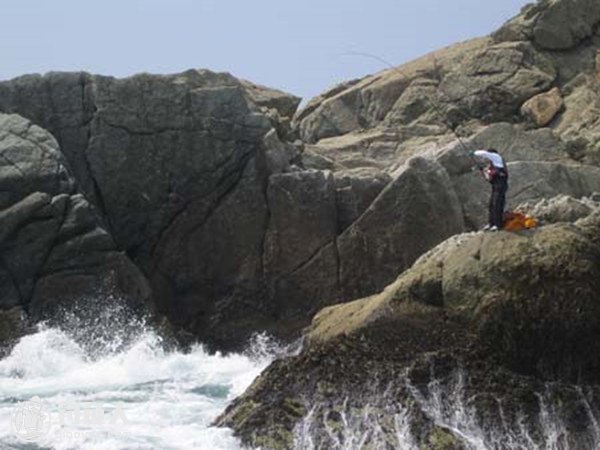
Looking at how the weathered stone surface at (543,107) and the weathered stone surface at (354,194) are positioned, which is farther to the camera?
the weathered stone surface at (543,107)

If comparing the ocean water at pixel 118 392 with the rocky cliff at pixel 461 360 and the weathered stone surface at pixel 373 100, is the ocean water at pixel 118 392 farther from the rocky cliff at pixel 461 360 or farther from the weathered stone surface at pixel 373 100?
the weathered stone surface at pixel 373 100

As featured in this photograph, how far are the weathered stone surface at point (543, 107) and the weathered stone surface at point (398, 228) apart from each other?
29.6ft

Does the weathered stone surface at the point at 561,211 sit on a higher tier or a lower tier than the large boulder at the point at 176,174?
higher

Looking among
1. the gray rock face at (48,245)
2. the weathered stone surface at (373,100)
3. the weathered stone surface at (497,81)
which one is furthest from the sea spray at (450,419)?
the weathered stone surface at (373,100)

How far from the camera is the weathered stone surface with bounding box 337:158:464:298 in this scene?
22656 millimetres

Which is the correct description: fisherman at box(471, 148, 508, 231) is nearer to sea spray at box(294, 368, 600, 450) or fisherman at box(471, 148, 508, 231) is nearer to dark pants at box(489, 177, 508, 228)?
dark pants at box(489, 177, 508, 228)

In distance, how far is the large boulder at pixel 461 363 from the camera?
Result: 39.2 ft

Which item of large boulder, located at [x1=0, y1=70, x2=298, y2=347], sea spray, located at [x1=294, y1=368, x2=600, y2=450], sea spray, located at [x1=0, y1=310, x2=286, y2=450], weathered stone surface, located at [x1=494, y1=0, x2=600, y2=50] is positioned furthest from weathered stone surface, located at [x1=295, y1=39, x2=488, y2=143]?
sea spray, located at [x1=294, y1=368, x2=600, y2=450]

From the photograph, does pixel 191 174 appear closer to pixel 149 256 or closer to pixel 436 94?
pixel 149 256

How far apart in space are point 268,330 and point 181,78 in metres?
6.73

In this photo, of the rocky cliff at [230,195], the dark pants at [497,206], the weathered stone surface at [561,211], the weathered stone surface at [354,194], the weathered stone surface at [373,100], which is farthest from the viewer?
the weathered stone surface at [373,100]

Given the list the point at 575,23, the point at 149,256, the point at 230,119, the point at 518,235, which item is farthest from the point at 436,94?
the point at 518,235

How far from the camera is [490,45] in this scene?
34.5 metres

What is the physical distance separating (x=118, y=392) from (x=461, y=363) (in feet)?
22.7
